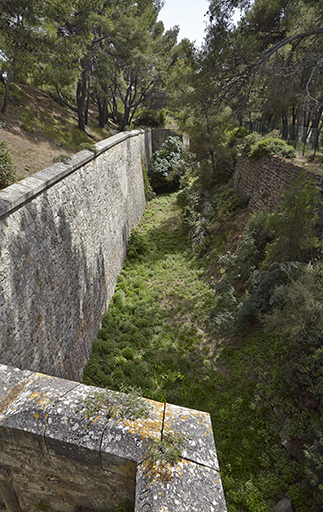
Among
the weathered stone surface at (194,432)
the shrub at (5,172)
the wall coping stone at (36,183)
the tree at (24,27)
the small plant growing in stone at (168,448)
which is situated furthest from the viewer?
the tree at (24,27)

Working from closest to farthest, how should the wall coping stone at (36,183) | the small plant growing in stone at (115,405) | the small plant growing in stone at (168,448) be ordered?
the small plant growing in stone at (168,448) < the small plant growing in stone at (115,405) < the wall coping stone at (36,183)

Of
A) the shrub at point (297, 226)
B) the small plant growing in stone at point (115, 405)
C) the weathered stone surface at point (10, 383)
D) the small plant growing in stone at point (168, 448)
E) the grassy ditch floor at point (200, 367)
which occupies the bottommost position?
the grassy ditch floor at point (200, 367)

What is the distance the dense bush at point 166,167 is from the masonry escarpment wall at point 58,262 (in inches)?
376

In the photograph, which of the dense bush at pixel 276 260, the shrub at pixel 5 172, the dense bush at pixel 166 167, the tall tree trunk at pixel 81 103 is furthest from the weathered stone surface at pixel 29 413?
the dense bush at pixel 166 167

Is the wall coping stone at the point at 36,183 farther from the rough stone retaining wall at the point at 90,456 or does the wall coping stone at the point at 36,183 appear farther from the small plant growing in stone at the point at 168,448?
the small plant growing in stone at the point at 168,448

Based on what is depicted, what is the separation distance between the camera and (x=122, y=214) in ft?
34.1

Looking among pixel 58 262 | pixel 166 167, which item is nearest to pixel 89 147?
Result: pixel 58 262

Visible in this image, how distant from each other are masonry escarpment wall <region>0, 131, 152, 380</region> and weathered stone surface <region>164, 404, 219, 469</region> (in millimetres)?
2229

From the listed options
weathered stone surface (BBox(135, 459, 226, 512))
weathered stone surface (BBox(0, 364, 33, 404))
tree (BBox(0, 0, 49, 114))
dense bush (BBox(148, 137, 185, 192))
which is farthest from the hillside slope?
weathered stone surface (BBox(135, 459, 226, 512))

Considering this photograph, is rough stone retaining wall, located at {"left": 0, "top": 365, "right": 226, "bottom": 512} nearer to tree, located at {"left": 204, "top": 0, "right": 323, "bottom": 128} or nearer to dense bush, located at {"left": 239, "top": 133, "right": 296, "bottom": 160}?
tree, located at {"left": 204, "top": 0, "right": 323, "bottom": 128}

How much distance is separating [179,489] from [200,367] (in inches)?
178

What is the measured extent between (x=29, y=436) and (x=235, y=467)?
3.65 m

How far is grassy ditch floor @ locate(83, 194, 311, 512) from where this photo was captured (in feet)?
14.1

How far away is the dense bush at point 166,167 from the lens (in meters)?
18.4
